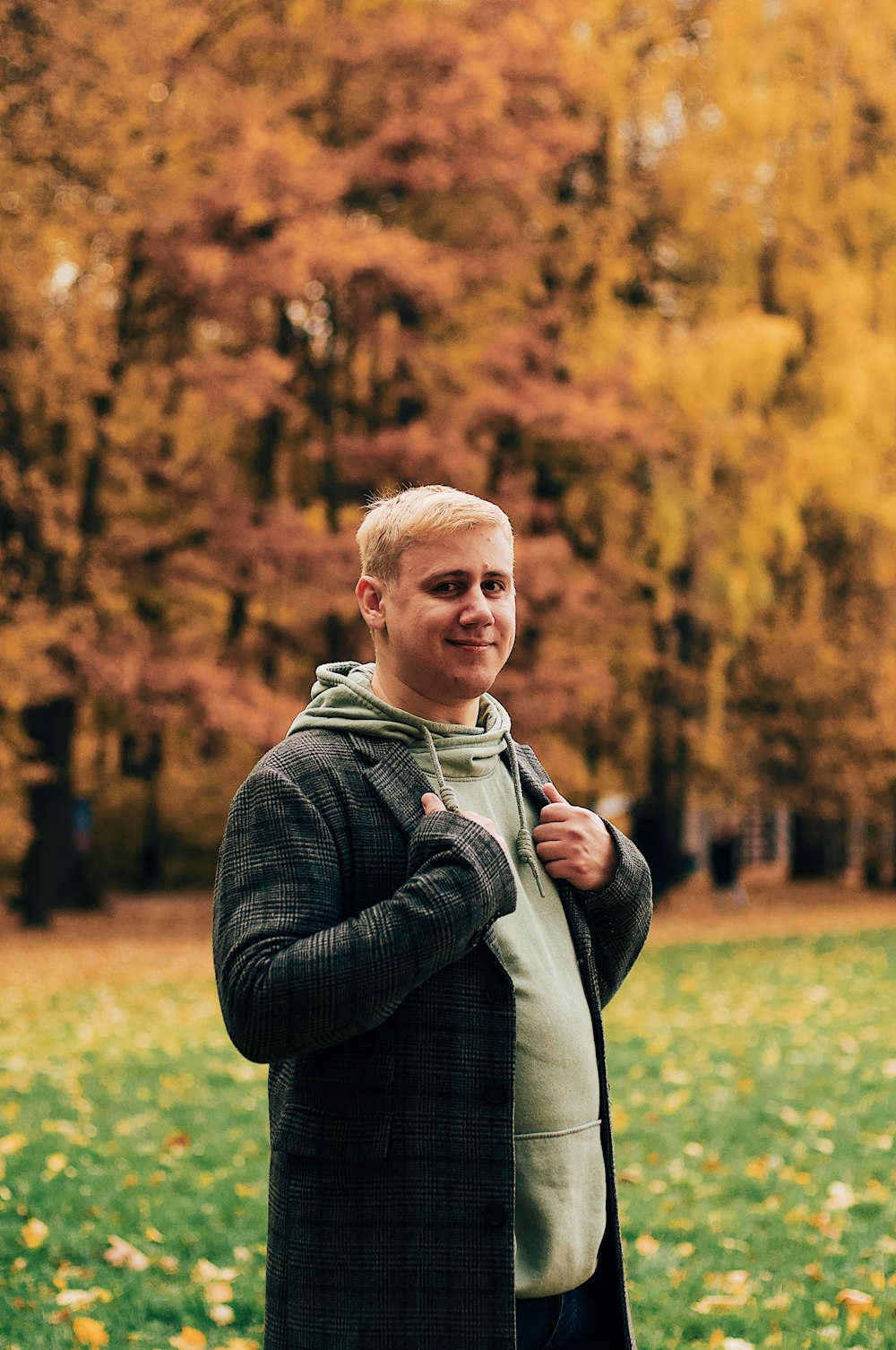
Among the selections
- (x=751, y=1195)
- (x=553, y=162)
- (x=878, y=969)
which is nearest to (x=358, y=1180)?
(x=751, y=1195)

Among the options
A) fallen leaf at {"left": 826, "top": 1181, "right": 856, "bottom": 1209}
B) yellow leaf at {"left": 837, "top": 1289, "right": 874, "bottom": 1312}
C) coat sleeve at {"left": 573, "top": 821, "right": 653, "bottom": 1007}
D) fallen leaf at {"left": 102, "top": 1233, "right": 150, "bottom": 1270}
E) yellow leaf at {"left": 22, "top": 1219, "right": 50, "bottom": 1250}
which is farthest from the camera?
fallen leaf at {"left": 826, "top": 1181, "right": 856, "bottom": 1209}

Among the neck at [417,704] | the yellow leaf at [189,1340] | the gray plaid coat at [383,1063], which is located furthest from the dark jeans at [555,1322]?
the yellow leaf at [189,1340]

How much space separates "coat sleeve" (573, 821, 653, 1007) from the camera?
2486 mm

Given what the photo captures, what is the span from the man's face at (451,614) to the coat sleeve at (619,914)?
38 cm

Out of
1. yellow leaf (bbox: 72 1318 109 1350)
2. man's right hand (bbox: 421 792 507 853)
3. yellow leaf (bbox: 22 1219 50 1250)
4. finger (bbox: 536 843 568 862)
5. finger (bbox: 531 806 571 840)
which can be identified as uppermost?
man's right hand (bbox: 421 792 507 853)

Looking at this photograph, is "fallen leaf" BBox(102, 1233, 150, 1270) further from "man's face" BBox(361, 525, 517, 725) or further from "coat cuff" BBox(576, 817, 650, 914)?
"man's face" BBox(361, 525, 517, 725)

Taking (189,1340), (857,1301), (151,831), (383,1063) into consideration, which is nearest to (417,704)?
(383,1063)

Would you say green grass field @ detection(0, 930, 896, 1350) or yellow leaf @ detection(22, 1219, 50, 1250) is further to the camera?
yellow leaf @ detection(22, 1219, 50, 1250)

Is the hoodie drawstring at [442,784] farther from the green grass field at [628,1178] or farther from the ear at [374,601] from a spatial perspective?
the green grass field at [628,1178]

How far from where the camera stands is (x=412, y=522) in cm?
234

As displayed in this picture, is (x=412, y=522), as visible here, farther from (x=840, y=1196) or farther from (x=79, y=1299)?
(x=840, y=1196)

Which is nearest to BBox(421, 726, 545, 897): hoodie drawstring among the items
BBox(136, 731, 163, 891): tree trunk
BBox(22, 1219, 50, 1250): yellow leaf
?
BBox(22, 1219, 50, 1250): yellow leaf

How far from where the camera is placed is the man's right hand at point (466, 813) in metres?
2.21

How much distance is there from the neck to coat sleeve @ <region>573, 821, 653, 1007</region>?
313 millimetres
